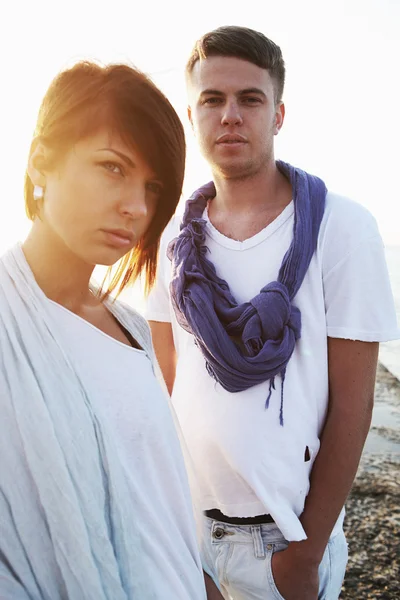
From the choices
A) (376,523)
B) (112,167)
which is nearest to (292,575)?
(112,167)

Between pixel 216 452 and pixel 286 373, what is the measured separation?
39 centimetres

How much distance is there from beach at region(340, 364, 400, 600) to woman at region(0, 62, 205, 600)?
2048 mm

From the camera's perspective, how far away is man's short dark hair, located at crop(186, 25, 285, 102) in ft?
6.88

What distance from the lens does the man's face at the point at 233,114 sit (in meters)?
2.08

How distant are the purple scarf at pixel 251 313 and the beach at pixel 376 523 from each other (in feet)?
5.99

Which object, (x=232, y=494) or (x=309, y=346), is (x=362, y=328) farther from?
(x=232, y=494)

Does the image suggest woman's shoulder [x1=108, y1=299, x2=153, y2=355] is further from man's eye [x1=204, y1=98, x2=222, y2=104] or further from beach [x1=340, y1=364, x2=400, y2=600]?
beach [x1=340, y1=364, x2=400, y2=600]

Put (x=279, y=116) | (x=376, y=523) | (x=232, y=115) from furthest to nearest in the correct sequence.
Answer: (x=376, y=523) < (x=279, y=116) < (x=232, y=115)

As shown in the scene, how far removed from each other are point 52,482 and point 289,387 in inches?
41.0

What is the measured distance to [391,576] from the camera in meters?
3.12

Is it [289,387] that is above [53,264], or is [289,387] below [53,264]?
below

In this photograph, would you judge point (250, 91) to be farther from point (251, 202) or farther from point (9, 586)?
point (9, 586)

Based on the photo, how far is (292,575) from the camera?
187 centimetres

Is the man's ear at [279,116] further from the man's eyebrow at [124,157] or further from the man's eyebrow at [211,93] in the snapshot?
the man's eyebrow at [124,157]
